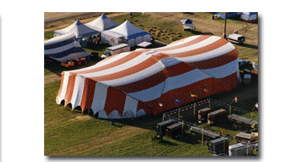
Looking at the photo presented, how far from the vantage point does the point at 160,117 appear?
101ft

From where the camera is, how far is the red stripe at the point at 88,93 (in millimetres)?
30938

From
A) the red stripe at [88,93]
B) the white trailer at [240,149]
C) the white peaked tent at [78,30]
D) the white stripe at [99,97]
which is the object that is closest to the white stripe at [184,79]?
the white stripe at [99,97]

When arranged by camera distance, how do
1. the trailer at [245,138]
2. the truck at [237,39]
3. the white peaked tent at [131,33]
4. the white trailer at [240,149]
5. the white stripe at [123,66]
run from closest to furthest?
the white trailer at [240,149] < the trailer at [245,138] < the white stripe at [123,66] < the truck at [237,39] < the white peaked tent at [131,33]

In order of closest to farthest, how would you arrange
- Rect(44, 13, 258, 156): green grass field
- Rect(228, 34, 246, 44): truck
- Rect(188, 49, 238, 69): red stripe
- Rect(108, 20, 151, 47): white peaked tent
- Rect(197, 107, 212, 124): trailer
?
Rect(44, 13, 258, 156): green grass field
Rect(197, 107, 212, 124): trailer
Rect(188, 49, 238, 69): red stripe
Rect(228, 34, 246, 44): truck
Rect(108, 20, 151, 47): white peaked tent

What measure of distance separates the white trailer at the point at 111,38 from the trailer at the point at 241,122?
1770 cm

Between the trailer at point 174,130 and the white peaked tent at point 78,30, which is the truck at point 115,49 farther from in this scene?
the trailer at point 174,130

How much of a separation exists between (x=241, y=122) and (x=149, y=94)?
613cm

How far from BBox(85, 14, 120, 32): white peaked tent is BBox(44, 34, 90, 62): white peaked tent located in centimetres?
553

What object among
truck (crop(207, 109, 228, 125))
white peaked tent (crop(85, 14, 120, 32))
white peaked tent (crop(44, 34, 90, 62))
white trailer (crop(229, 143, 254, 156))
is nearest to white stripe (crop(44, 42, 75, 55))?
white peaked tent (crop(44, 34, 90, 62))

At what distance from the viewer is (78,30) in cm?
4609

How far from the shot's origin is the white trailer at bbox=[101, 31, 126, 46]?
44875 mm

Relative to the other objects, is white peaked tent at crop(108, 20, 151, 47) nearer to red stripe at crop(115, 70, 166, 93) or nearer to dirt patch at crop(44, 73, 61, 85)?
dirt patch at crop(44, 73, 61, 85)

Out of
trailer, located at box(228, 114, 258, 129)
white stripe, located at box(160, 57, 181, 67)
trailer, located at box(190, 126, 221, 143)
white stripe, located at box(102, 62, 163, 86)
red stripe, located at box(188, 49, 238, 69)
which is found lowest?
trailer, located at box(190, 126, 221, 143)

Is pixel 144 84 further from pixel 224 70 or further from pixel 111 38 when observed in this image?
pixel 111 38
